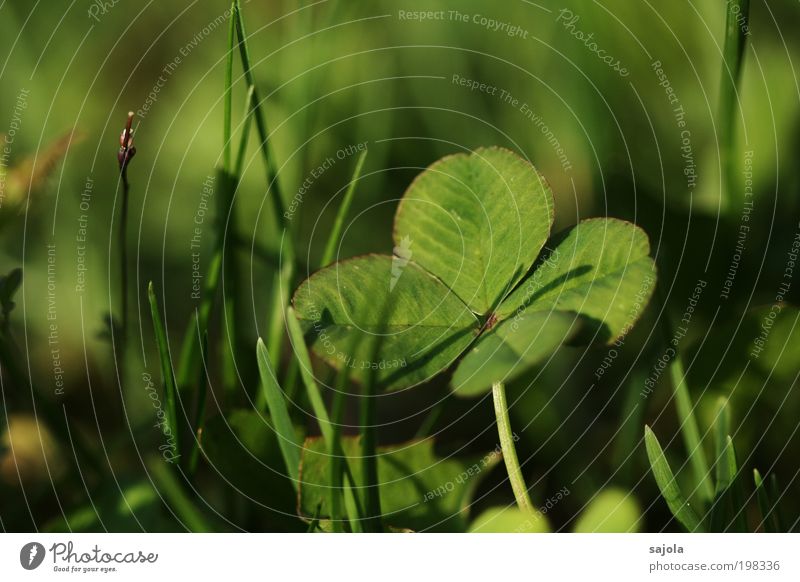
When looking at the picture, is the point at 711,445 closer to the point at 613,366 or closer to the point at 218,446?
A: the point at 613,366

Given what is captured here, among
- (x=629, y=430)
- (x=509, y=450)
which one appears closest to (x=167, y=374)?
(x=509, y=450)

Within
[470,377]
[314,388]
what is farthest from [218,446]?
[470,377]

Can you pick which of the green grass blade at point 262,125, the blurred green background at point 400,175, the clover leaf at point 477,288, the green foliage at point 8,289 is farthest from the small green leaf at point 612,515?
the green foliage at point 8,289

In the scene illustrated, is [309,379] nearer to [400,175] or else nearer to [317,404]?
[317,404]

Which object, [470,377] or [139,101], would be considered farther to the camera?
[139,101]

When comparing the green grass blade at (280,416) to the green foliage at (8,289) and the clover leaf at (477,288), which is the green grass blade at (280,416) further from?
the green foliage at (8,289)
